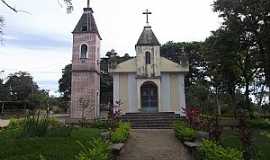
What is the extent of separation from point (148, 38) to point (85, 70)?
6.28 meters

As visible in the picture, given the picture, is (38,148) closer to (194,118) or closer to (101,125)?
(194,118)

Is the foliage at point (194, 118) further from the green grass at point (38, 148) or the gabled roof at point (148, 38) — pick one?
the gabled roof at point (148, 38)

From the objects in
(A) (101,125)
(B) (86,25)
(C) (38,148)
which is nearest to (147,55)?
(B) (86,25)

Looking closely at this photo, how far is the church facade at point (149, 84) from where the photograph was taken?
2828cm

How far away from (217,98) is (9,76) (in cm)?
4669

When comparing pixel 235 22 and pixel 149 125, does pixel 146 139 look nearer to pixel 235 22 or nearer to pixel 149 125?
pixel 149 125

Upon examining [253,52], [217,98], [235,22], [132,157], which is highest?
[235,22]

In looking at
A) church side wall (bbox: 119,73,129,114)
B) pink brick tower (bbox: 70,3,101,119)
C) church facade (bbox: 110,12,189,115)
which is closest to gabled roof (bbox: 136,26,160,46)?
church facade (bbox: 110,12,189,115)

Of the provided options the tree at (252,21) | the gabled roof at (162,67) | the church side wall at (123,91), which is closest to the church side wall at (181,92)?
the gabled roof at (162,67)

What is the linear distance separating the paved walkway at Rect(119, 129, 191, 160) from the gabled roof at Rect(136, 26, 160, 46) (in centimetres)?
1559

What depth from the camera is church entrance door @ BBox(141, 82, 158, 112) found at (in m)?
28.5

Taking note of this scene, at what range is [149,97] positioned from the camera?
2886 centimetres

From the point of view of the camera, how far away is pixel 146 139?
1468 cm

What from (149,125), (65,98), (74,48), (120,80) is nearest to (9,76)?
(65,98)
